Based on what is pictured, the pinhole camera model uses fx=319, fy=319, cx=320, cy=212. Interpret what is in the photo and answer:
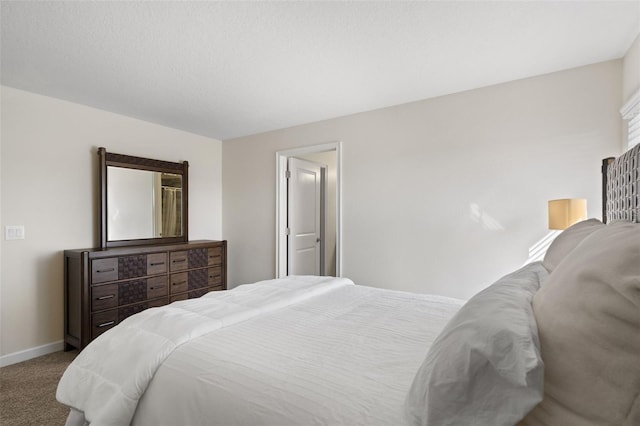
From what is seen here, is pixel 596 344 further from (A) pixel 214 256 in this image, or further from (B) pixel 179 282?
(A) pixel 214 256

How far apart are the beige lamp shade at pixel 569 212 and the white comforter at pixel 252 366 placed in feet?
3.55

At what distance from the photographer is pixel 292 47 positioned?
7.30 ft

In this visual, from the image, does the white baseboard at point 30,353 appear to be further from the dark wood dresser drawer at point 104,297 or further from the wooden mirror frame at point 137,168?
the wooden mirror frame at point 137,168

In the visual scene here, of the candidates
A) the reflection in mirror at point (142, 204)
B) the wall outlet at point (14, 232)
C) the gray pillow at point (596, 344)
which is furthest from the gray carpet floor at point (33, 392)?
the gray pillow at point (596, 344)

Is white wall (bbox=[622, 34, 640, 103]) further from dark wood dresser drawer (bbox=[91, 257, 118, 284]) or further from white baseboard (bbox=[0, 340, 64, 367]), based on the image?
white baseboard (bbox=[0, 340, 64, 367])

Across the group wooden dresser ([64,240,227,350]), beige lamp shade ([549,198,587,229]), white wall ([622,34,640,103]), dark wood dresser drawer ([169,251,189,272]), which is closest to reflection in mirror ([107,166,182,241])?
wooden dresser ([64,240,227,350])

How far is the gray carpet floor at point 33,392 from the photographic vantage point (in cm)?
206

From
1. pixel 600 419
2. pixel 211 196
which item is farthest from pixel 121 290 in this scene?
pixel 600 419

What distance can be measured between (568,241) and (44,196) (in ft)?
13.6

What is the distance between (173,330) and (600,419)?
148cm

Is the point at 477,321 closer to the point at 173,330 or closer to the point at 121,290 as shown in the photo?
the point at 173,330

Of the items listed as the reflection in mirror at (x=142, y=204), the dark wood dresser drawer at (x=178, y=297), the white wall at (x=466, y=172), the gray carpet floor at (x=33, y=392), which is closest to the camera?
the gray carpet floor at (x=33, y=392)

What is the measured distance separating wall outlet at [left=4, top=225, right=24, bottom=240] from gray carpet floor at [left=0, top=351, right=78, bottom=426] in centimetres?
113

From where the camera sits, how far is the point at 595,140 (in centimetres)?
248
